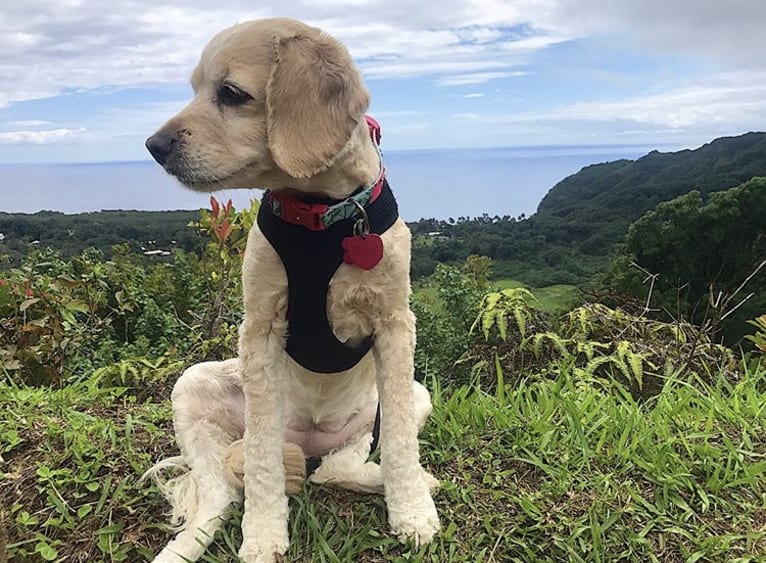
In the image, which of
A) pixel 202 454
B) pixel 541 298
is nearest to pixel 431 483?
pixel 202 454

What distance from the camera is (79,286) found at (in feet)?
14.3

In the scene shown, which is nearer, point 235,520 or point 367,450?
point 235,520

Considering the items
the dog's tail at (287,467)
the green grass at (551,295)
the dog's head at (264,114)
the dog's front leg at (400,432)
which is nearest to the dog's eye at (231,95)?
the dog's head at (264,114)

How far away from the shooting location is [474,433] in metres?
2.97

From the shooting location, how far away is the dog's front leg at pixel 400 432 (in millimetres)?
2350

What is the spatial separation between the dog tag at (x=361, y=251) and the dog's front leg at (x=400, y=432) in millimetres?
215

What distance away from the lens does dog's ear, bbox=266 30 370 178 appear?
6.77ft

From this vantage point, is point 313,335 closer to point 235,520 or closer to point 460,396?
point 235,520

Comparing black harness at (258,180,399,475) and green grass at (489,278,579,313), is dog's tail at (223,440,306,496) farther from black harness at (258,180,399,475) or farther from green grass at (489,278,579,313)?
green grass at (489,278,579,313)

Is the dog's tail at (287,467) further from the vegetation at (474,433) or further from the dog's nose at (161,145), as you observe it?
the dog's nose at (161,145)

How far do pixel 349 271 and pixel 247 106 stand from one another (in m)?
0.59

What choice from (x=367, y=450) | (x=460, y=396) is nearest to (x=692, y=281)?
(x=460, y=396)

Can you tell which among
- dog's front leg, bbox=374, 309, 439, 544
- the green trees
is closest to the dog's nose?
dog's front leg, bbox=374, 309, 439, 544

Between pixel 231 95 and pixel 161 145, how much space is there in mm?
255
